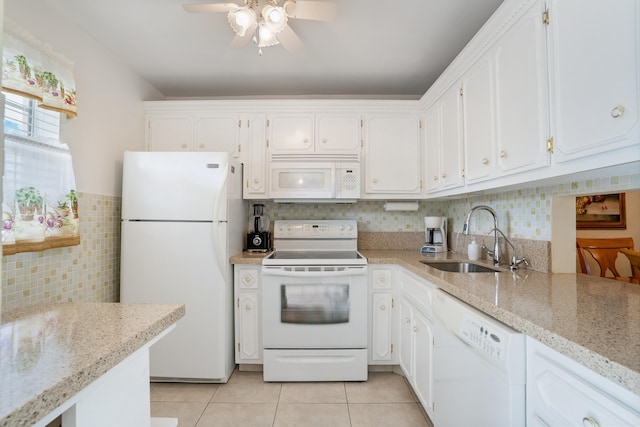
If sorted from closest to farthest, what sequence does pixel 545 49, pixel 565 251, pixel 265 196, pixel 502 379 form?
pixel 502 379, pixel 545 49, pixel 565 251, pixel 265 196

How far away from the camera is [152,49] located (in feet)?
7.16

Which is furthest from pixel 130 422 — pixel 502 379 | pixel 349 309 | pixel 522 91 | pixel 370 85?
pixel 370 85

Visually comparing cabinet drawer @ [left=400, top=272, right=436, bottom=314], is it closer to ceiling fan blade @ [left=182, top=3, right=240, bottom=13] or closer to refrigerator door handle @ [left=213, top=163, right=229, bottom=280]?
refrigerator door handle @ [left=213, top=163, right=229, bottom=280]

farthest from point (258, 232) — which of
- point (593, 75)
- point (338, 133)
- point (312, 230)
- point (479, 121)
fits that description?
point (593, 75)

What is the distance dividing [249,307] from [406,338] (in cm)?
117

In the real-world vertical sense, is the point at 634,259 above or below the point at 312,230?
below

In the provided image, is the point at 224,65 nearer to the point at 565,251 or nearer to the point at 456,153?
the point at 456,153

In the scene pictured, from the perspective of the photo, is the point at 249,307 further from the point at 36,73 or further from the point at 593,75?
the point at 593,75

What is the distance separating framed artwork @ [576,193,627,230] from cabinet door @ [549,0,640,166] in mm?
2022

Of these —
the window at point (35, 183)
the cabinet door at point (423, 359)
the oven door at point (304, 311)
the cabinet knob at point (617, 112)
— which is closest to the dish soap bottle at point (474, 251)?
the cabinet door at point (423, 359)

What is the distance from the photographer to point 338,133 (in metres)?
2.62

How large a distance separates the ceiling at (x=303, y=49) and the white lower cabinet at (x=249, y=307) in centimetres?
160

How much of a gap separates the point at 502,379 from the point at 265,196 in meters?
2.07

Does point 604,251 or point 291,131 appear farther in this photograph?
point 291,131
